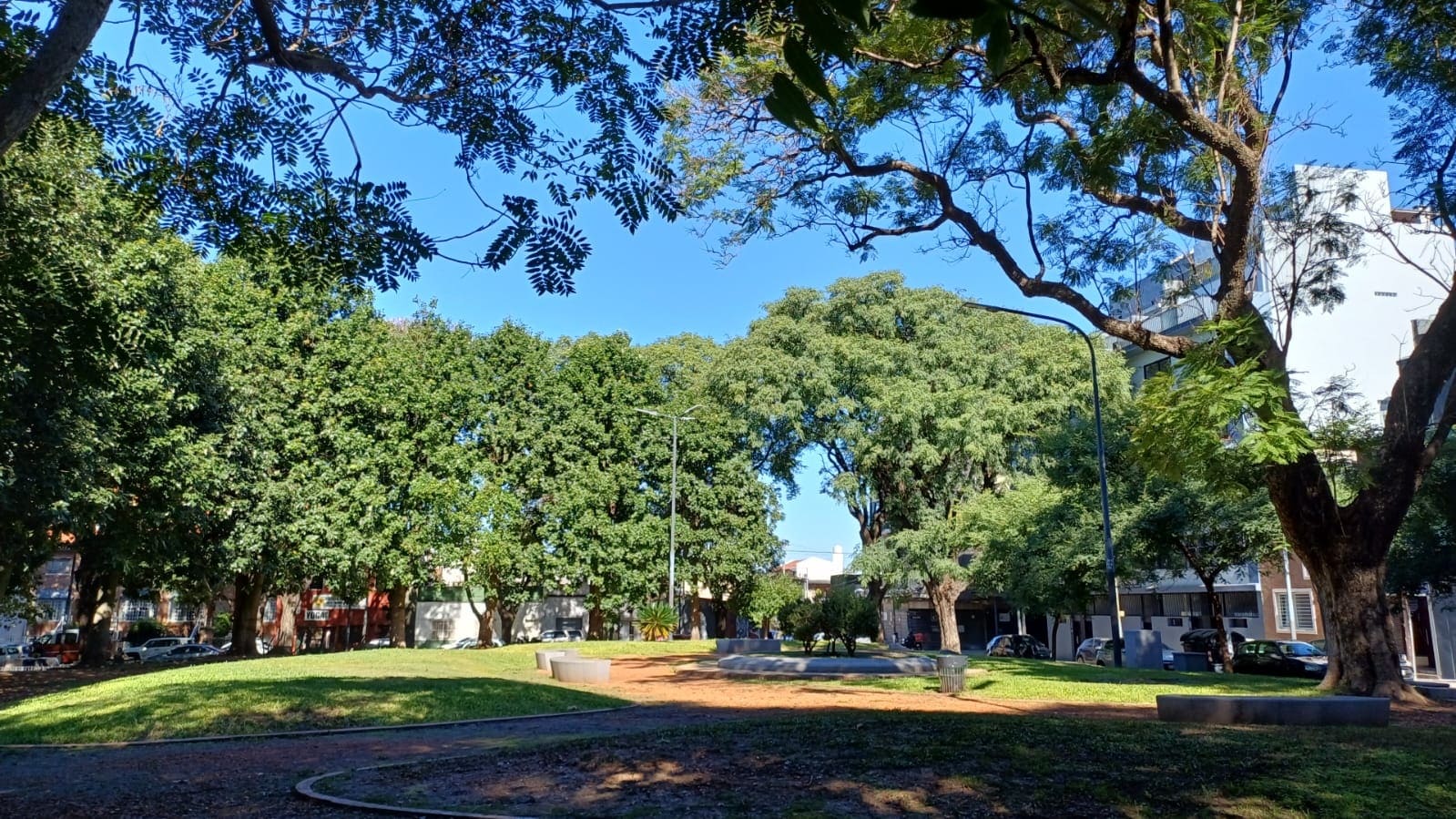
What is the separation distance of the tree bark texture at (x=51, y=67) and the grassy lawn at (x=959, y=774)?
5007 mm

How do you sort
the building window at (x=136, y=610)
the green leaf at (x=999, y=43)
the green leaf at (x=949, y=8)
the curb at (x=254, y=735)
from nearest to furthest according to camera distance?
1. the green leaf at (x=949, y=8)
2. the green leaf at (x=999, y=43)
3. the curb at (x=254, y=735)
4. the building window at (x=136, y=610)

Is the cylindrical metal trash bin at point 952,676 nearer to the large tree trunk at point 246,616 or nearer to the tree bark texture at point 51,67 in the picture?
the tree bark texture at point 51,67

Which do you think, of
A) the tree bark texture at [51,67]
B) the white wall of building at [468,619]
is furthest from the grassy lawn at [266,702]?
the white wall of building at [468,619]

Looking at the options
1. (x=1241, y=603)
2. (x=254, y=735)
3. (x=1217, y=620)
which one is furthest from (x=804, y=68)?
(x=1241, y=603)

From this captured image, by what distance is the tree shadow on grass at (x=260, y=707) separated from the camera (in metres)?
12.1

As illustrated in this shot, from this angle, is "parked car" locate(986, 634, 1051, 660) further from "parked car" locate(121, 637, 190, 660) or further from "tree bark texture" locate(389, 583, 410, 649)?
"parked car" locate(121, 637, 190, 660)

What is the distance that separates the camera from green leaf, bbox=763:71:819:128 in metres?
1.71

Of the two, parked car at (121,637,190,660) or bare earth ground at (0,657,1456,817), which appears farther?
parked car at (121,637,190,660)

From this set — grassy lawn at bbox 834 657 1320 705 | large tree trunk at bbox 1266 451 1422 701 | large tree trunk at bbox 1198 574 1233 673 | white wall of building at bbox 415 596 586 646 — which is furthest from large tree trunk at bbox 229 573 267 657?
large tree trunk at bbox 1266 451 1422 701

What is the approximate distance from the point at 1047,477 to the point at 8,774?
28920 millimetres

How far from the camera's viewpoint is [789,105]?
5.64 ft

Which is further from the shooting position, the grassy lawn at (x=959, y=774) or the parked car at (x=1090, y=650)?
the parked car at (x=1090, y=650)

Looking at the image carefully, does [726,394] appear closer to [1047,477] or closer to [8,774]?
[1047,477]

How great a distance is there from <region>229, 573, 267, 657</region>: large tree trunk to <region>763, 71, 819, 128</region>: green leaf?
112ft
